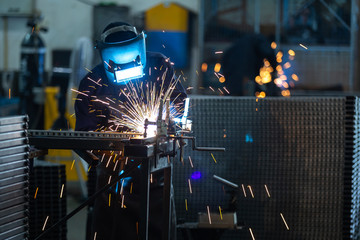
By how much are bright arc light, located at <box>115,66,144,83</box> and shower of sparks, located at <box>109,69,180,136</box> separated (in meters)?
0.24

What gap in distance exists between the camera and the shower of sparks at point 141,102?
3268 millimetres

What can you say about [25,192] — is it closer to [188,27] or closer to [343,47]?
[343,47]

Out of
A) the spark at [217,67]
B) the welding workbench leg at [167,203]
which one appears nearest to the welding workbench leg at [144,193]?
the welding workbench leg at [167,203]

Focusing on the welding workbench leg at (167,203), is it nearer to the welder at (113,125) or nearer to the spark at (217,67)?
the welder at (113,125)

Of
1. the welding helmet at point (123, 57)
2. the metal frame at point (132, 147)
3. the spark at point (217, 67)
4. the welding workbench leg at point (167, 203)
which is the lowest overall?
the welding workbench leg at point (167, 203)

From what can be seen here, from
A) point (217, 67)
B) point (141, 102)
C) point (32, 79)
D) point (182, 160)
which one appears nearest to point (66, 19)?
point (217, 67)

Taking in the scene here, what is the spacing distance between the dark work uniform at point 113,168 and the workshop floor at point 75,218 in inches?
51.5

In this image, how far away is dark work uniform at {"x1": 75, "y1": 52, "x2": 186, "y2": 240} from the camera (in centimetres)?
328

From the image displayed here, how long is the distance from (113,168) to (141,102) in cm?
43

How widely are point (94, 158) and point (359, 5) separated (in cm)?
850

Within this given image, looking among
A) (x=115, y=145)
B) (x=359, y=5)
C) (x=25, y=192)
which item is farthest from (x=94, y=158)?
(x=359, y=5)

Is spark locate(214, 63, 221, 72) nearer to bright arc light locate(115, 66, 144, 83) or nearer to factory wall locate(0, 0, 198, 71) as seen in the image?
factory wall locate(0, 0, 198, 71)

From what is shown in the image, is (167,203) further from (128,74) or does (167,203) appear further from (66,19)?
(66,19)

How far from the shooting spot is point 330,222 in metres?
3.80
